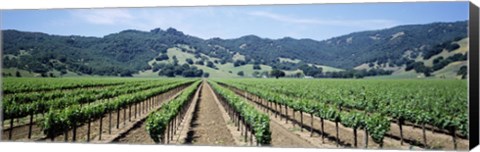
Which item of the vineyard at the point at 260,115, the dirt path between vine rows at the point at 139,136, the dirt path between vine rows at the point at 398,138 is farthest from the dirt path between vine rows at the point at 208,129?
the dirt path between vine rows at the point at 398,138

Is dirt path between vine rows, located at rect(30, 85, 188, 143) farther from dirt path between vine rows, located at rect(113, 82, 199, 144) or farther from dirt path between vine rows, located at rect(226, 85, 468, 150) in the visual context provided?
dirt path between vine rows, located at rect(226, 85, 468, 150)

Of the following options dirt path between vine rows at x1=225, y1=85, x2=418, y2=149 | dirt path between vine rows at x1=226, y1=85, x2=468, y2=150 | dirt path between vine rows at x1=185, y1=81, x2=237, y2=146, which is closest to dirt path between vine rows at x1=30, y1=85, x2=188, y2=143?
dirt path between vine rows at x1=185, y1=81, x2=237, y2=146

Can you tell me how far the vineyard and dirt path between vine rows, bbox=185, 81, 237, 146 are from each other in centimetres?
3

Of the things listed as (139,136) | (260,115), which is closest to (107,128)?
(139,136)

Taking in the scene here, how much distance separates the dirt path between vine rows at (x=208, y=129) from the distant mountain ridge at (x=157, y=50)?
162cm

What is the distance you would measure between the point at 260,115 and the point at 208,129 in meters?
1.38

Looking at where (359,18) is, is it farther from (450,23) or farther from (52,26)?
(52,26)

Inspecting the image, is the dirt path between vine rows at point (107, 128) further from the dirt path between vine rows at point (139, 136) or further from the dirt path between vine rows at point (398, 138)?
the dirt path between vine rows at point (398, 138)

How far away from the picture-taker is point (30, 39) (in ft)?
44.8

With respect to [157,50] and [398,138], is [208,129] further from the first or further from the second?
[398,138]

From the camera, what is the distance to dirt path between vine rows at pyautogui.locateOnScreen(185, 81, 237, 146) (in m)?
12.4

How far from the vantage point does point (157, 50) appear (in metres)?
13.9

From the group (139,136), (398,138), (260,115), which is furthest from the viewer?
(139,136)

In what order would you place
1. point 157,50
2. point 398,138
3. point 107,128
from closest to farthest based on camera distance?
1. point 398,138
2. point 157,50
3. point 107,128
